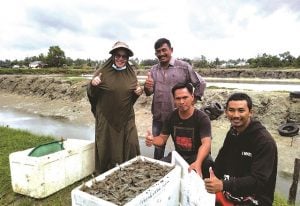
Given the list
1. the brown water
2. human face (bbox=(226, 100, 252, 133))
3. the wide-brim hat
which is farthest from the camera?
the brown water

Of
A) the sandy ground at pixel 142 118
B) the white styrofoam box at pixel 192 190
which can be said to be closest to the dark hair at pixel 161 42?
the white styrofoam box at pixel 192 190

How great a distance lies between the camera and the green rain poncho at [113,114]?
4.55 metres

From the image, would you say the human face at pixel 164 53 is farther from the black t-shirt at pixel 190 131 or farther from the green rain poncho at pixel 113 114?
the black t-shirt at pixel 190 131

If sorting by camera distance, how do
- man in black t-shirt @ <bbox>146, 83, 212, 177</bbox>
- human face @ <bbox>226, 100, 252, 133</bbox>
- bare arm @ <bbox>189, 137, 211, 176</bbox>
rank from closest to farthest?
human face @ <bbox>226, 100, 252, 133</bbox>, bare arm @ <bbox>189, 137, 211, 176</bbox>, man in black t-shirt @ <bbox>146, 83, 212, 177</bbox>

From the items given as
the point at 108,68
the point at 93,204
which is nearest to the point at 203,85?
the point at 108,68

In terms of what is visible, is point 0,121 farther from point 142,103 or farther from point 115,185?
point 115,185

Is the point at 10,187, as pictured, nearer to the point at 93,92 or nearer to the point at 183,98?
the point at 93,92

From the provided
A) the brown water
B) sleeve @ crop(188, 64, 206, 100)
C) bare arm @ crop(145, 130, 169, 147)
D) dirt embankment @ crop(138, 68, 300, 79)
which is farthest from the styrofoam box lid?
dirt embankment @ crop(138, 68, 300, 79)

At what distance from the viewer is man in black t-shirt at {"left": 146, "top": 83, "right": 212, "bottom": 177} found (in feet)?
12.6

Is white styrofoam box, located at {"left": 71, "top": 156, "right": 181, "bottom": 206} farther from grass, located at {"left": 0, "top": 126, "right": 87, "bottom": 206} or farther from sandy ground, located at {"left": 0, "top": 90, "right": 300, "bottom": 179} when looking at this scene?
sandy ground, located at {"left": 0, "top": 90, "right": 300, "bottom": 179}

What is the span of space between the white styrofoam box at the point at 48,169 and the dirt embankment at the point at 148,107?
5.26m

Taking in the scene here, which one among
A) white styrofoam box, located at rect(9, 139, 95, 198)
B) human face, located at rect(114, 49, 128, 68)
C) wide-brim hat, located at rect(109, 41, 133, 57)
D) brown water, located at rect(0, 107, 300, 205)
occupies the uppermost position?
wide-brim hat, located at rect(109, 41, 133, 57)

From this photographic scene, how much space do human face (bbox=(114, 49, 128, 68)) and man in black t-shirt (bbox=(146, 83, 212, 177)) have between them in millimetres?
992

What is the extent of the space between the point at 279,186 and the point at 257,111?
6.64 m
